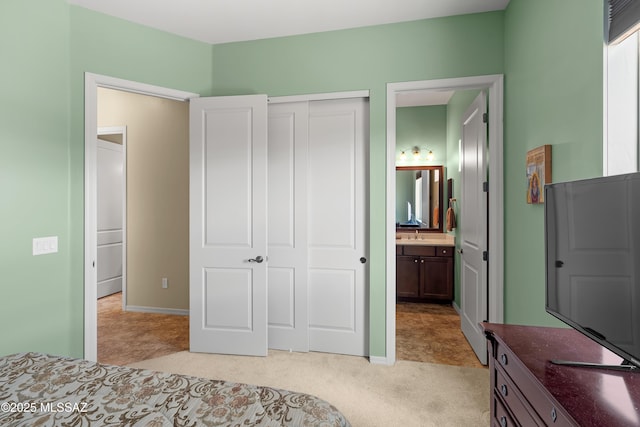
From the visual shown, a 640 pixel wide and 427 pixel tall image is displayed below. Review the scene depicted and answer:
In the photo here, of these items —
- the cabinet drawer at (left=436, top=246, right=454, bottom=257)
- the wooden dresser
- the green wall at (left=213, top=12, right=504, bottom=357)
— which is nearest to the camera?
the wooden dresser

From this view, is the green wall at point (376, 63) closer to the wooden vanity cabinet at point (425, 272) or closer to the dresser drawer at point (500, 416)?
the dresser drawer at point (500, 416)

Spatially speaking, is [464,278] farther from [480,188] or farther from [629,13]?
[629,13]

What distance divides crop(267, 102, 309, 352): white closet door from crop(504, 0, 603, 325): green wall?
163cm

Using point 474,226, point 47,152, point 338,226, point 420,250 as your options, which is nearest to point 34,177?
point 47,152

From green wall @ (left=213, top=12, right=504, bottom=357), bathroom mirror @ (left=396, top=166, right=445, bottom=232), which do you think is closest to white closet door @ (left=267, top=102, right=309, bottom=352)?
green wall @ (left=213, top=12, right=504, bottom=357)

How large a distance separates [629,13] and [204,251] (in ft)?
9.90

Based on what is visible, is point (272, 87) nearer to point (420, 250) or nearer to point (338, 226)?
point (338, 226)

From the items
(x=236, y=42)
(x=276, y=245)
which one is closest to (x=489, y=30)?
(x=236, y=42)

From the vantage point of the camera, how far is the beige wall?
4160mm

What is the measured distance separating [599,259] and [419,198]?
157 inches

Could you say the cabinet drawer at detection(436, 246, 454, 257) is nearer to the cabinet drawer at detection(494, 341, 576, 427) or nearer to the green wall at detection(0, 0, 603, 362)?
the green wall at detection(0, 0, 603, 362)

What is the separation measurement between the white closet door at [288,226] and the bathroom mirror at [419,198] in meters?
2.36

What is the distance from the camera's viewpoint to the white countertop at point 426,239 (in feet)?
14.5

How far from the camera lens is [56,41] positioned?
7.89ft
